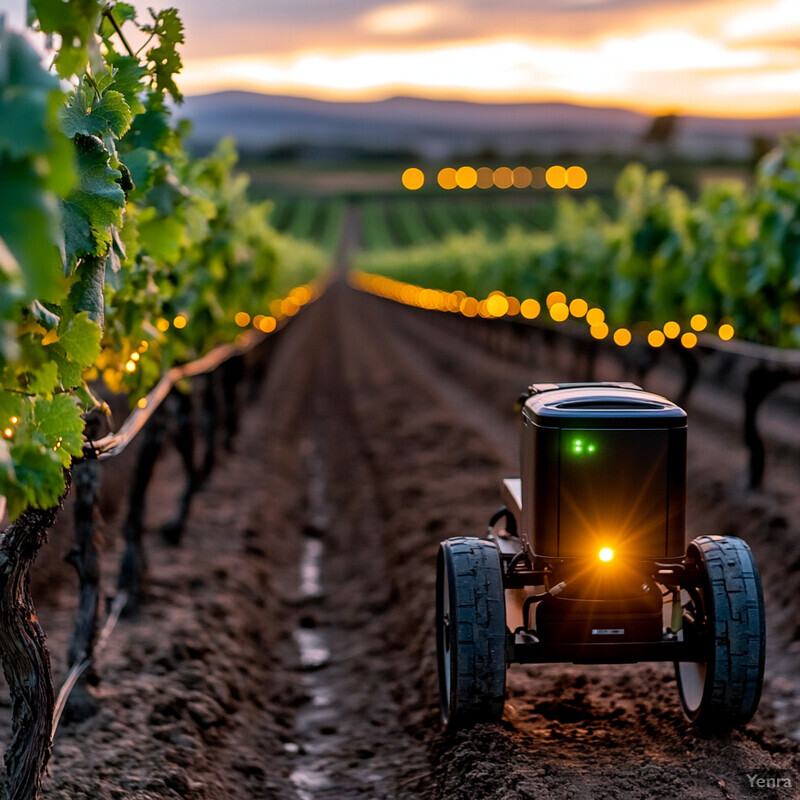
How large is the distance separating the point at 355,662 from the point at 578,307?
1910cm

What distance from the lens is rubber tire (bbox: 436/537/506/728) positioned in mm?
4633

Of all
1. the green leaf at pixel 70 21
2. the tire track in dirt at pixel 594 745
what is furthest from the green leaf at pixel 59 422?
the tire track in dirt at pixel 594 745

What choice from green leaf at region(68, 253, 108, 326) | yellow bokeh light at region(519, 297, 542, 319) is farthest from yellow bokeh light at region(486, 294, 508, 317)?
green leaf at region(68, 253, 108, 326)

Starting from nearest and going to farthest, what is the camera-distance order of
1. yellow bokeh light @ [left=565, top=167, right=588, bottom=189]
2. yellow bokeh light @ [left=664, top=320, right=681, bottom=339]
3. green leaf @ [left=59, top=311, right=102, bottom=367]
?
green leaf @ [left=59, top=311, right=102, bottom=367]
yellow bokeh light @ [left=664, top=320, right=681, bottom=339]
yellow bokeh light @ [left=565, top=167, right=588, bottom=189]

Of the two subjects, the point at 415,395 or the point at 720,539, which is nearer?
the point at 720,539

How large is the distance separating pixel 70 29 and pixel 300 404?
19.1 metres

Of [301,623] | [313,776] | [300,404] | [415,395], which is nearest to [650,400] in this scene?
[313,776]

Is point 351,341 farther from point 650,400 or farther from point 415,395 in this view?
point 650,400

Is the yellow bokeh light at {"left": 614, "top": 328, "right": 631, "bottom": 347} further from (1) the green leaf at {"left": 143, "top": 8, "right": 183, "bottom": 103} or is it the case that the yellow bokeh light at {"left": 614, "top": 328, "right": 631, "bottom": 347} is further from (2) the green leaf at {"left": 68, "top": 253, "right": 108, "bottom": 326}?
(2) the green leaf at {"left": 68, "top": 253, "right": 108, "bottom": 326}

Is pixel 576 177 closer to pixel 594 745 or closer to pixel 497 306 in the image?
pixel 497 306

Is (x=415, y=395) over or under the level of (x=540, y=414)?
under

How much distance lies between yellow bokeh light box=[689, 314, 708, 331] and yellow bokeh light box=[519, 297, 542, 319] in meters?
15.7

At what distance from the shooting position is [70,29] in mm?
2844

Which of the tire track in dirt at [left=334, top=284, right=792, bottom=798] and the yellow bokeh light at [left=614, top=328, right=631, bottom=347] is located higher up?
the yellow bokeh light at [left=614, top=328, right=631, bottom=347]
